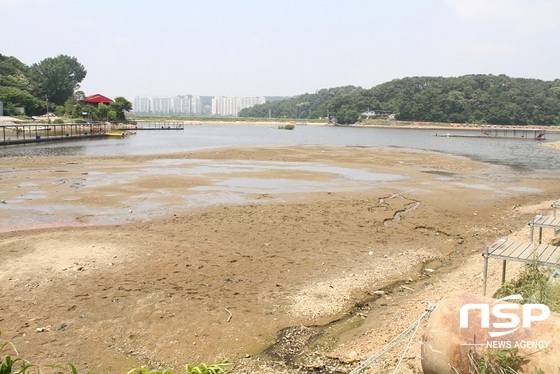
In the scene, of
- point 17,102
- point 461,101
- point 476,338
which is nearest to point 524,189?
point 476,338

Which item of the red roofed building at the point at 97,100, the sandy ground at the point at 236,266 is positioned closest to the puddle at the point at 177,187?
the sandy ground at the point at 236,266

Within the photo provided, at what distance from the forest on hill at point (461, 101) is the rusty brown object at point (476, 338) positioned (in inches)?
6419

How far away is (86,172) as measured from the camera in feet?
91.8

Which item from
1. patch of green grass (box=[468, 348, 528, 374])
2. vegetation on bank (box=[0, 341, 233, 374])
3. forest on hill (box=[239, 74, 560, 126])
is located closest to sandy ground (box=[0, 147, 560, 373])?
vegetation on bank (box=[0, 341, 233, 374])

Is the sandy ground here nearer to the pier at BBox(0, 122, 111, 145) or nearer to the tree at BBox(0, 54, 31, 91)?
the pier at BBox(0, 122, 111, 145)

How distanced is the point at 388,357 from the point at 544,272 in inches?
147

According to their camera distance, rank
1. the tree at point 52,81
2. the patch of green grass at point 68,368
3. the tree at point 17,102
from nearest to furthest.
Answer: the patch of green grass at point 68,368 < the tree at point 17,102 < the tree at point 52,81

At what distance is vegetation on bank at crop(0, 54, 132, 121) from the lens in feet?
285

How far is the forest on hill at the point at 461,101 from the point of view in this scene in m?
150

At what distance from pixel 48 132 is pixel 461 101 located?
461 feet

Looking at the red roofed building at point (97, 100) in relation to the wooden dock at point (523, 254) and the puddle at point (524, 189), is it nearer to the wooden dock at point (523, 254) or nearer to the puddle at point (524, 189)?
the puddle at point (524, 189)

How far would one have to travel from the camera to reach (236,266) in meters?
10.7

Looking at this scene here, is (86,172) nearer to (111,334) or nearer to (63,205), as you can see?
(63,205)

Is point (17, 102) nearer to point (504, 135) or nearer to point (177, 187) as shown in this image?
point (177, 187)
